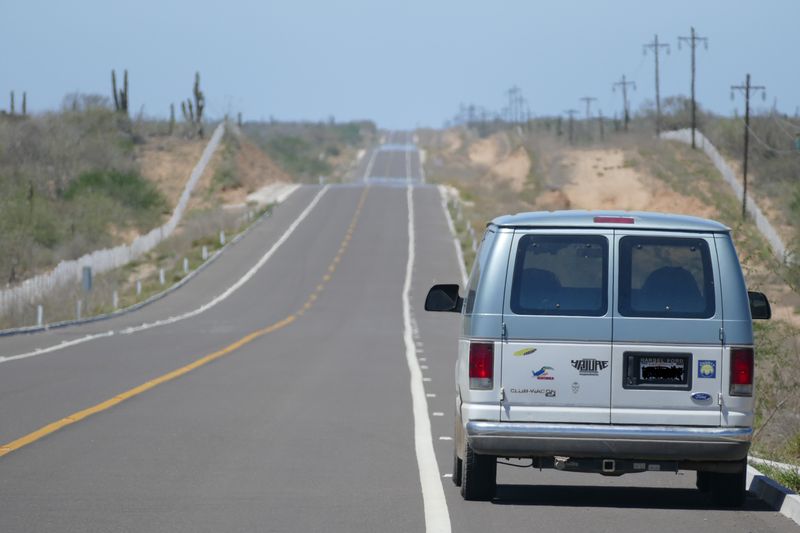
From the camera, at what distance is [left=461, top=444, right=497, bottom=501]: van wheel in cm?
1017

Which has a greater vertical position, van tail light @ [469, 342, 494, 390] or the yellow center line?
van tail light @ [469, 342, 494, 390]

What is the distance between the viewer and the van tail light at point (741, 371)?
31.6 ft

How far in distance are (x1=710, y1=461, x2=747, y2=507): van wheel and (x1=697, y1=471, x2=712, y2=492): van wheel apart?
269 mm

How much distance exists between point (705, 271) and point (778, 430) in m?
8.26

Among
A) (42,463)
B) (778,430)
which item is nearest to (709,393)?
(42,463)

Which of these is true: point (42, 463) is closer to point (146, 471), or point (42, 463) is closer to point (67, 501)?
point (146, 471)

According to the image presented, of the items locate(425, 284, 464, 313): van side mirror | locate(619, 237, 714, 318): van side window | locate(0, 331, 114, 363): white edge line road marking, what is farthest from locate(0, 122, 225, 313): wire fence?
locate(619, 237, 714, 318): van side window

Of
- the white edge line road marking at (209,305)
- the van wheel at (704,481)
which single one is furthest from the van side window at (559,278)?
the white edge line road marking at (209,305)

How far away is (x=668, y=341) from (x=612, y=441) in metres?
0.80

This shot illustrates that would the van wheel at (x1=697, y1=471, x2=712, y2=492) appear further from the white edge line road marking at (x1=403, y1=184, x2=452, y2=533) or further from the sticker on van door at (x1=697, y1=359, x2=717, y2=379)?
the white edge line road marking at (x1=403, y1=184, x2=452, y2=533)

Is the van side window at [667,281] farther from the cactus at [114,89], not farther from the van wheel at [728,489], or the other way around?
→ the cactus at [114,89]

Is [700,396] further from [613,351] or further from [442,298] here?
[442,298]

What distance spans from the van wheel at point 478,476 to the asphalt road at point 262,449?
13cm

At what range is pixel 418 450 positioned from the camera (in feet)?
44.1
